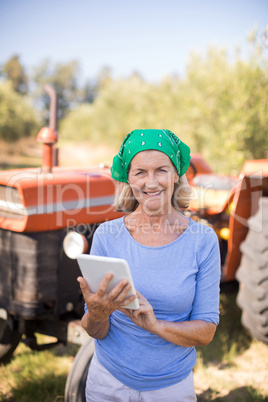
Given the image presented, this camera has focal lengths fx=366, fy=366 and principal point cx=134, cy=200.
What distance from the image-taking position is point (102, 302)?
1.08 meters

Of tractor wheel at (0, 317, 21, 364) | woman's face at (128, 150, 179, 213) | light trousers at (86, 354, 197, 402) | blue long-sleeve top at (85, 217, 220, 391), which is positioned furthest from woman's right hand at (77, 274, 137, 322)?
tractor wheel at (0, 317, 21, 364)

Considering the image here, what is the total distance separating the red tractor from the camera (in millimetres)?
2049

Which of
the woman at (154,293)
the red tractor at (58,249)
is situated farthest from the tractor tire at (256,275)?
the woman at (154,293)

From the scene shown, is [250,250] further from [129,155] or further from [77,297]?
[129,155]

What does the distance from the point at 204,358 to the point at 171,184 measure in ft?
6.41

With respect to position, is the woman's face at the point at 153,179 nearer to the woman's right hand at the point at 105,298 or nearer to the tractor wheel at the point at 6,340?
the woman's right hand at the point at 105,298

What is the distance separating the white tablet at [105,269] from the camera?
0.99 meters

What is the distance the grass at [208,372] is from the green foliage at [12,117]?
22.9 meters

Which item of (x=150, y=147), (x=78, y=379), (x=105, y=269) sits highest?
(x=150, y=147)

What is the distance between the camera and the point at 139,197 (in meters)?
1.31

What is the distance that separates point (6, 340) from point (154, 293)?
6.09 ft

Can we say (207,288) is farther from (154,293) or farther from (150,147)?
(150,147)

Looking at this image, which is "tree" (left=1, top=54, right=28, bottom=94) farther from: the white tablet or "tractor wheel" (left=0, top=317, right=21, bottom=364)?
the white tablet

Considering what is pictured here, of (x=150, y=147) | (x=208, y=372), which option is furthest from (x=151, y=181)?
(x=208, y=372)
